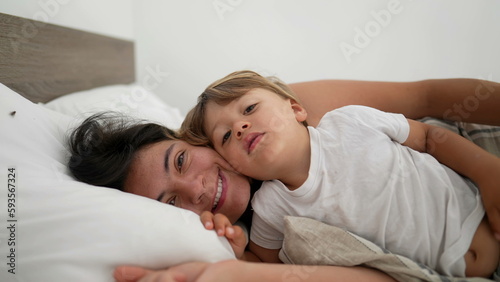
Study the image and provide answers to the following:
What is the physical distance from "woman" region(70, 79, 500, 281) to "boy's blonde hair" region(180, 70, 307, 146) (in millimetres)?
Result: 52

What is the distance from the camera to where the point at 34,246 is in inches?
24.6

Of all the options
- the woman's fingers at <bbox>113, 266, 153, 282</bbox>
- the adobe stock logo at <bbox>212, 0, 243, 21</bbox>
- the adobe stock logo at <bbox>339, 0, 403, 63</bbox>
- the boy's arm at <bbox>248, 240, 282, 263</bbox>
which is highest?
the adobe stock logo at <bbox>212, 0, 243, 21</bbox>

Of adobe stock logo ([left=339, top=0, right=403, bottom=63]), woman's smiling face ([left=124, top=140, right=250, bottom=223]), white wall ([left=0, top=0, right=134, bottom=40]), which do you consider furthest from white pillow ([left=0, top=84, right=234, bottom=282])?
adobe stock logo ([left=339, top=0, right=403, bottom=63])

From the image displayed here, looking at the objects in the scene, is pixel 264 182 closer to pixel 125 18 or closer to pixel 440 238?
pixel 440 238

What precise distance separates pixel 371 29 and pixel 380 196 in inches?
47.4

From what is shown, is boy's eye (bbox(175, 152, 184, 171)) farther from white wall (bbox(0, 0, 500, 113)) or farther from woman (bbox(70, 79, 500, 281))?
white wall (bbox(0, 0, 500, 113))

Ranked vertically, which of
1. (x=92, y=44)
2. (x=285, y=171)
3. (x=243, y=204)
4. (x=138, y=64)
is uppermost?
(x=92, y=44)

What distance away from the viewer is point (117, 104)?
137 cm

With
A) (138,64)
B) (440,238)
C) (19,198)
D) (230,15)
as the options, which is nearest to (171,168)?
(19,198)

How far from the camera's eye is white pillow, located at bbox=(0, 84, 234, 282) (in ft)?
2.01

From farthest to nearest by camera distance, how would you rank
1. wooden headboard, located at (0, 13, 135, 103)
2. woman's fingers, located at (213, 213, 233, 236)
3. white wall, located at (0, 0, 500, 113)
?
1. white wall, located at (0, 0, 500, 113)
2. wooden headboard, located at (0, 13, 135, 103)
3. woman's fingers, located at (213, 213, 233, 236)

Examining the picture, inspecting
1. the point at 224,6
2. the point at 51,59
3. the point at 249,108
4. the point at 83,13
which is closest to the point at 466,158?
the point at 249,108

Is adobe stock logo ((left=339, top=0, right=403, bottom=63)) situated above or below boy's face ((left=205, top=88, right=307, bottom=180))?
above

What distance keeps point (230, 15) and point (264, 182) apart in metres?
1.37
